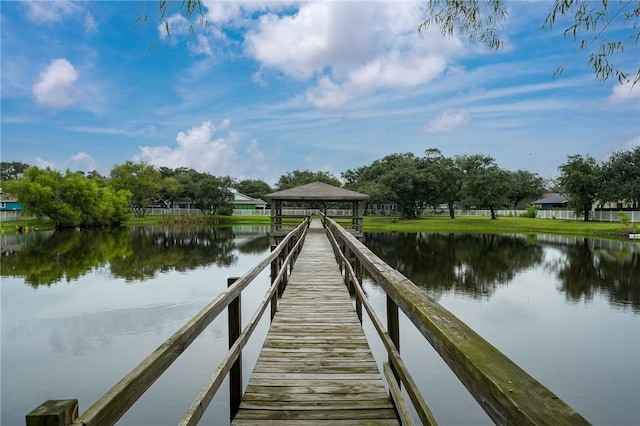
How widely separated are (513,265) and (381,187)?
29.9 metres

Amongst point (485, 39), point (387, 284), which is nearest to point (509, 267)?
point (485, 39)

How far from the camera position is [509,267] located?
1781 cm

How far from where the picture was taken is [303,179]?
210ft

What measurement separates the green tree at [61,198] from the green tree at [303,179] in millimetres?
28977

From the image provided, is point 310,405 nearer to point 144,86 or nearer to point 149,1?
point 149,1

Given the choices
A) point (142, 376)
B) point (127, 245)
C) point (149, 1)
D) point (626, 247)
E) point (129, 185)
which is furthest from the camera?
point (129, 185)

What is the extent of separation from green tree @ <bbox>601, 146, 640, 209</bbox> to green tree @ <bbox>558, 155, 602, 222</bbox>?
807mm

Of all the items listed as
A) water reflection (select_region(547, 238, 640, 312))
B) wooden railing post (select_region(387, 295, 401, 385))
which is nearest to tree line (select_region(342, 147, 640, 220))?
water reflection (select_region(547, 238, 640, 312))

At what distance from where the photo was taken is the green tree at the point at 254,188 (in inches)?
3113

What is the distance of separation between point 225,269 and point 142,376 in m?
16.3

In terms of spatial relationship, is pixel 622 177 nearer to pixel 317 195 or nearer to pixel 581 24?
pixel 317 195

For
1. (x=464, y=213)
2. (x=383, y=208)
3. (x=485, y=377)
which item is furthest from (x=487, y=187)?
(x=485, y=377)

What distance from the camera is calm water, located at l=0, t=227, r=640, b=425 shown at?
6.13m

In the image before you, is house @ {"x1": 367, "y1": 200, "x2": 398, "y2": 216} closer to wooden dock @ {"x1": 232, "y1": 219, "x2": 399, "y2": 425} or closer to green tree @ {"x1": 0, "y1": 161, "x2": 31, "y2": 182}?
wooden dock @ {"x1": 232, "y1": 219, "x2": 399, "y2": 425}
